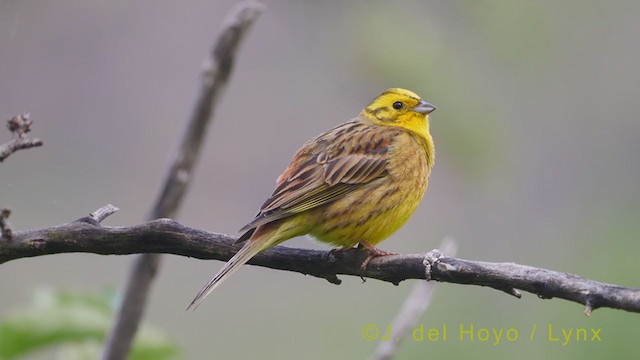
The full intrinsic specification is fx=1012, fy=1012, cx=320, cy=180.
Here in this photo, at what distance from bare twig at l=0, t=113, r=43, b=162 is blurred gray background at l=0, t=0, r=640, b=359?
2.61 m

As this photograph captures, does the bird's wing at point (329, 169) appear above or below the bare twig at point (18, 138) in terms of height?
below

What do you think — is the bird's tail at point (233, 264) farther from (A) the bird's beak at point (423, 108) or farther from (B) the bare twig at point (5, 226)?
(A) the bird's beak at point (423, 108)

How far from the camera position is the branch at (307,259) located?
2551 millimetres

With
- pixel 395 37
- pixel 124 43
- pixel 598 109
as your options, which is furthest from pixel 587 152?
pixel 124 43

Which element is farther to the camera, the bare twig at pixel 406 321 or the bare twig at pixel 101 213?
the bare twig at pixel 406 321

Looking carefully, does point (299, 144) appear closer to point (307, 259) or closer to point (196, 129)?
point (196, 129)

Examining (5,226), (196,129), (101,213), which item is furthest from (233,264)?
(196,129)

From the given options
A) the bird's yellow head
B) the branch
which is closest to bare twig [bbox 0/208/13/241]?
the branch

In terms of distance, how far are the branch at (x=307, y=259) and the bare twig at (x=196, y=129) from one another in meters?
1.13

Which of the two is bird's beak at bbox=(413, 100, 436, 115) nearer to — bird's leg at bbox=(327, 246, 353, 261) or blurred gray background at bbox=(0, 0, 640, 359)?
blurred gray background at bbox=(0, 0, 640, 359)

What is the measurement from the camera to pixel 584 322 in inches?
227

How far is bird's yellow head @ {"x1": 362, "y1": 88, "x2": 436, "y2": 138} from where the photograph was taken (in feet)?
15.2

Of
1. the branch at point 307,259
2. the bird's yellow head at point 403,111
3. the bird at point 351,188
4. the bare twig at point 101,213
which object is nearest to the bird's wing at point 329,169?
the bird at point 351,188

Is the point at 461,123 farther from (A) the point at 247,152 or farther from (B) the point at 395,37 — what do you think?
(A) the point at 247,152
